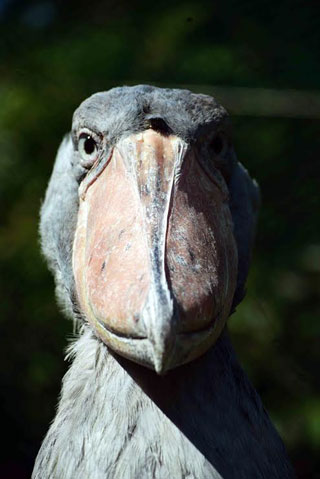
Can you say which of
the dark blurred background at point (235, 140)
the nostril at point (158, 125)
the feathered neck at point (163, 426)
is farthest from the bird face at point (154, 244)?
the dark blurred background at point (235, 140)

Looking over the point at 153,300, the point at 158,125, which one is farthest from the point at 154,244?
the point at 158,125

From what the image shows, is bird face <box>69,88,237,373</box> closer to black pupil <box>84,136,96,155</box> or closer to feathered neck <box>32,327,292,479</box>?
black pupil <box>84,136,96,155</box>

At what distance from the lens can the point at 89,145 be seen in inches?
73.2

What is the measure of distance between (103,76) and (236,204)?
1610 mm

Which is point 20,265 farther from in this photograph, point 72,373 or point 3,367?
point 72,373

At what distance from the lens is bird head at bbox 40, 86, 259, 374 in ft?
4.50

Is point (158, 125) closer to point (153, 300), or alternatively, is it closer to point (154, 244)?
point (154, 244)

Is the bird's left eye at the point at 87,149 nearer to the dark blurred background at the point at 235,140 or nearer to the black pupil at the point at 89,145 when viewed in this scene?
the black pupil at the point at 89,145

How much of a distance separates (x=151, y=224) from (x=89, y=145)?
439 mm

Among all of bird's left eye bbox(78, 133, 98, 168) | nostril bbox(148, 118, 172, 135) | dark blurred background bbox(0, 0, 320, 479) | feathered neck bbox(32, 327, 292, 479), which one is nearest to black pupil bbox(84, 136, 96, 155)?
bird's left eye bbox(78, 133, 98, 168)

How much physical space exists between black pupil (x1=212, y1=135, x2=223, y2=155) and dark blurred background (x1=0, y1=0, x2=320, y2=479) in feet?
5.12

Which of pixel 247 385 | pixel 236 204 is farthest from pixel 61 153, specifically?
pixel 247 385

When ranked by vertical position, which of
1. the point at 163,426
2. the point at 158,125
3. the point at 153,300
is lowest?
the point at 163,426

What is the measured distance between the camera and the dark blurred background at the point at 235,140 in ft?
11.3
